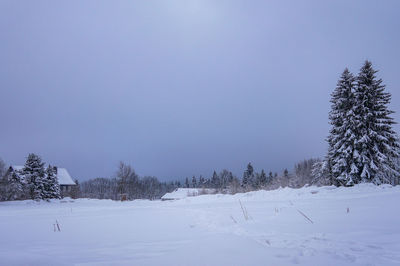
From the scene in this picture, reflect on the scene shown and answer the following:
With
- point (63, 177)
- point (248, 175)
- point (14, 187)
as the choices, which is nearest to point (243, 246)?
point (14, 187)

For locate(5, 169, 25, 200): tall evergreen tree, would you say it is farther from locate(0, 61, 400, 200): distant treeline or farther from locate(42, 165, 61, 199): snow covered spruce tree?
locate(0, 61, 400, 200): distant treeline

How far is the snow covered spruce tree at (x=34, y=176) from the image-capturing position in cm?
3055

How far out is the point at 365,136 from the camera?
16141mm

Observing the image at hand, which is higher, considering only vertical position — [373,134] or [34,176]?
[373,134]

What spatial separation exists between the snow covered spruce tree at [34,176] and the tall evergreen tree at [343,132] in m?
36.7

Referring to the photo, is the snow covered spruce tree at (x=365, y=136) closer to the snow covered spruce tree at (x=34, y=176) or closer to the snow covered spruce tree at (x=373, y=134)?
the snow covered spruce tree at (x=373, y=134)

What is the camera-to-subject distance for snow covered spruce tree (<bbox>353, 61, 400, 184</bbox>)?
52.6 ft

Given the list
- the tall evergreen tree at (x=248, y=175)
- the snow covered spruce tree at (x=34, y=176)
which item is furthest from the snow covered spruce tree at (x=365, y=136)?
the tall evergreen tree at (x=248, y=175)

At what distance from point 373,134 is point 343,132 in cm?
193

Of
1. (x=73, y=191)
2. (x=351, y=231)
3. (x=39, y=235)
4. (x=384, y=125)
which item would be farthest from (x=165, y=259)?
(x=73, y=191)

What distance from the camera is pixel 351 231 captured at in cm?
396

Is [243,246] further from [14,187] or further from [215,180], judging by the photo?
[215,180]

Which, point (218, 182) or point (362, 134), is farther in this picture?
point (218, 182)

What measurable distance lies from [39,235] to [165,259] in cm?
384
